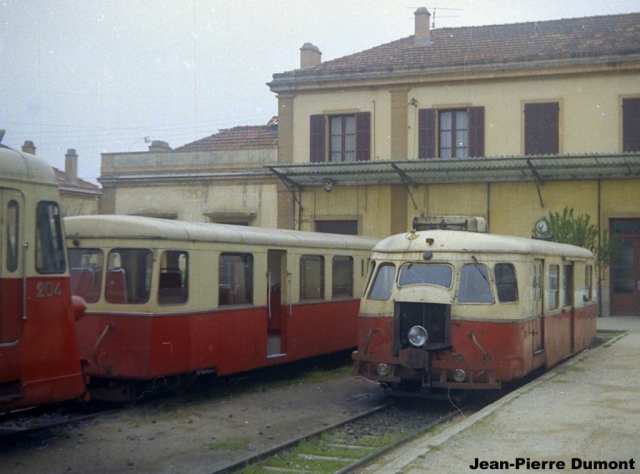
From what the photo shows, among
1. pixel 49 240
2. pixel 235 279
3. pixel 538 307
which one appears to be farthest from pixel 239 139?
pixel 49 240

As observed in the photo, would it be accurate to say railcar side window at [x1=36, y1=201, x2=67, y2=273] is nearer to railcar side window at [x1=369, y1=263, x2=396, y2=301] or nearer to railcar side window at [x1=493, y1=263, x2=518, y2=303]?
railcar side window at [x1=369, y1=263, x2=396, y2=301]

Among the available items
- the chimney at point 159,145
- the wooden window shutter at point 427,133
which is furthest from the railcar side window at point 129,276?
the chimney at point 159,145

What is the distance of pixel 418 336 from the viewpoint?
33.9ft

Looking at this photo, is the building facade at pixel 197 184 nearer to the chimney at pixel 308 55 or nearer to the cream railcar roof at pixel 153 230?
the chimney at pixel 308 55

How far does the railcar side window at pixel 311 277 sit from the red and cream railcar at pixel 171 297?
449 mm

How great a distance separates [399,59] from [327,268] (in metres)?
13.7

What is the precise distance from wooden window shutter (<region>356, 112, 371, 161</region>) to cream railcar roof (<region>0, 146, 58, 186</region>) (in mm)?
18489

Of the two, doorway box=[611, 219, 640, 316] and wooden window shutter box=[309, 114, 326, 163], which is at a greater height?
wooden window shutter box=[309, 114, 326, 163]

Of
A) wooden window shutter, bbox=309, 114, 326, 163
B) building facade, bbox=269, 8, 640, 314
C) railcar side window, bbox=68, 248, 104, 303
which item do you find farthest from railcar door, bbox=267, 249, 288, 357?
wooden window shutter, bbox=309, 114, 326, 163

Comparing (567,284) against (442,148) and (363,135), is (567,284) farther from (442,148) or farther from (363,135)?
(363,135)

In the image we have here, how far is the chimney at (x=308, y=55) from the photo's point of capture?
28703mm

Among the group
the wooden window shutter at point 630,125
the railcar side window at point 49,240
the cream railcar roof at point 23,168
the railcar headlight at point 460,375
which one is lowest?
the railcar headlight at point 460,375

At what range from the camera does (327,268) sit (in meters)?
14.6

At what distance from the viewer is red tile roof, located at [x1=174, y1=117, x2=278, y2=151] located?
30.1 meters
